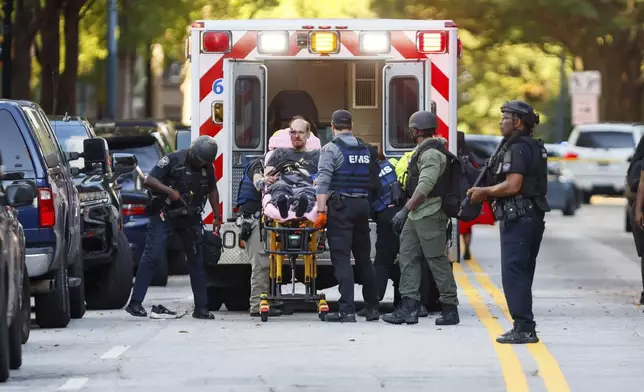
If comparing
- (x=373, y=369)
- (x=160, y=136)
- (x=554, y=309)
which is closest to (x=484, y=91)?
(x=160, y=136)

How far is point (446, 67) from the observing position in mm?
16281

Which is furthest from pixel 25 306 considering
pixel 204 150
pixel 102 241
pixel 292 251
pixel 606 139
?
pixel 606 139

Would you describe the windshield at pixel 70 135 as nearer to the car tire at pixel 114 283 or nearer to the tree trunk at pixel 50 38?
the car tire at pixel 114 283

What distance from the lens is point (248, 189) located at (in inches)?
614

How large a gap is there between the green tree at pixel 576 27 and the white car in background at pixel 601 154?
2897 mm

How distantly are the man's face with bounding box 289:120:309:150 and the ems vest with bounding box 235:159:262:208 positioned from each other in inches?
14.8

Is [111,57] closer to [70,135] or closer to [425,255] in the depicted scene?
[70,135]

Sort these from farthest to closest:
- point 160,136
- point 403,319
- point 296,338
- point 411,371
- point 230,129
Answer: point 160,136 < point 230,129 < point 403,319 < point 296,338 < point 411,371

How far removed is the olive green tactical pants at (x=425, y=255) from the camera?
15.0m

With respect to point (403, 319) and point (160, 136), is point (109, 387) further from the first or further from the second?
point (160, 136)

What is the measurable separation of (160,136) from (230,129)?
6665 mm

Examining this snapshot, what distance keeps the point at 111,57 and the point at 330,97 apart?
671 inches

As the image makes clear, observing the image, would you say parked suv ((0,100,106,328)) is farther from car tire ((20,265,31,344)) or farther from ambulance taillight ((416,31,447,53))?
ambulance taillight ((416,31,447,53))

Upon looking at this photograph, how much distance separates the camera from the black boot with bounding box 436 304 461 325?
1509 cm
